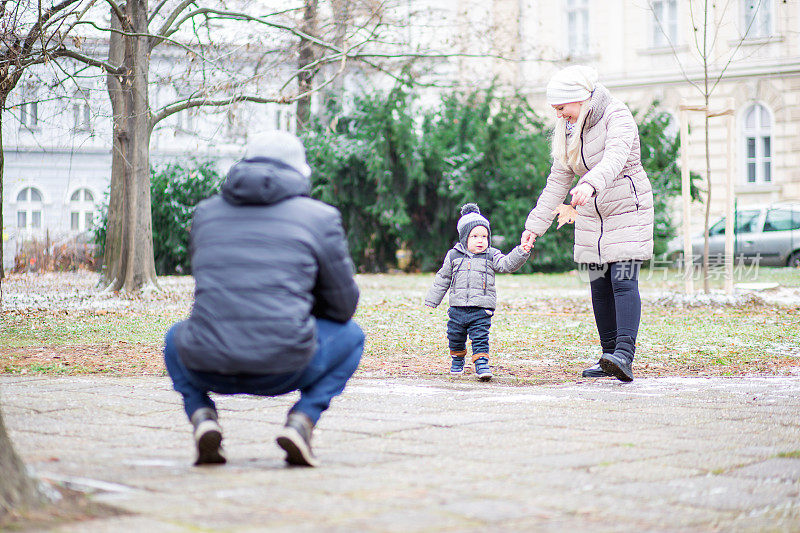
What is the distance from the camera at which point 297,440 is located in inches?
141

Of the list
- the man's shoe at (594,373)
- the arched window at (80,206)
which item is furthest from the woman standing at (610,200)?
the arched window at (80,206)

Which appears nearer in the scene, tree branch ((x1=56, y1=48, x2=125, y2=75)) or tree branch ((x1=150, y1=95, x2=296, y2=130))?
tree branch ((x1=56, y1=48, x2=125, y2=75))

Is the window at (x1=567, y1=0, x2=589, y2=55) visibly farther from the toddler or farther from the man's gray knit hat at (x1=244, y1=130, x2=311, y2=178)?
the man's gray knit hat at (x1=244, y1=130, x2=311, y2=178)

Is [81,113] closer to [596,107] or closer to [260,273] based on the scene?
[596,107]

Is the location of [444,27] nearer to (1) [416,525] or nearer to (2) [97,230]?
(2) [97,230]

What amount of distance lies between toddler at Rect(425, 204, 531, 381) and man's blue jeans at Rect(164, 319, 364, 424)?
2.98m

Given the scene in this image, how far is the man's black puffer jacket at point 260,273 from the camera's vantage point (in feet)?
11.6

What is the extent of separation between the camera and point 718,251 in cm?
2375

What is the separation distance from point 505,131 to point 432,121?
1.84 m

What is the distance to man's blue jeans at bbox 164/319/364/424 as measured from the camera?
366cm

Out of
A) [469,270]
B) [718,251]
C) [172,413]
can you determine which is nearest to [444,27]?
[718,251]

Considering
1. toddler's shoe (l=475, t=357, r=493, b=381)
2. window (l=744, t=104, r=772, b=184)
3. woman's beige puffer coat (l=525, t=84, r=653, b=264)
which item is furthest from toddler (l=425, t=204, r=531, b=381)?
window (l=744, t=104, r=772, b=184)

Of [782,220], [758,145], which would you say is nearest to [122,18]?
[782,220]

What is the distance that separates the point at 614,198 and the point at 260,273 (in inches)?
135
